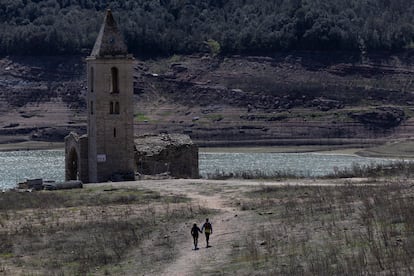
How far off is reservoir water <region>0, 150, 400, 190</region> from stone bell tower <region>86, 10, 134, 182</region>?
43.1ft

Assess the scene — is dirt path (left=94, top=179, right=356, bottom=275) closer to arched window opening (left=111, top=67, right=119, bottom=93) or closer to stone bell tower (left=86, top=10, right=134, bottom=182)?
stone bell tower (left=86, top=10, right=134, bottom=182)

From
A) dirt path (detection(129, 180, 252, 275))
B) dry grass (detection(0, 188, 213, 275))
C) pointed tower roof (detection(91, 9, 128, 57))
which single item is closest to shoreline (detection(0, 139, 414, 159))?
pointed tower roof (detection(91, 9, 128, 57))

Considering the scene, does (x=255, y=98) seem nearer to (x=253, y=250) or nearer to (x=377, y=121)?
(x=377, y=121)

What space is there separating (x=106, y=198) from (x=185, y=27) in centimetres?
11915

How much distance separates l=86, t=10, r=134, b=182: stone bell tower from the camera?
58531 mm

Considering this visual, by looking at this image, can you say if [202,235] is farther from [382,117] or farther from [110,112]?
→ [382,117]

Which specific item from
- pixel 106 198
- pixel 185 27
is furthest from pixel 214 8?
pixel 106 198

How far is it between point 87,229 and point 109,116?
18.1m

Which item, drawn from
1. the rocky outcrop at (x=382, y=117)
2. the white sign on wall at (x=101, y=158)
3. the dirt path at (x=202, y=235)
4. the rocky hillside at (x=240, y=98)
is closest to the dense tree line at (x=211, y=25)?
the rocky hillside at (x=240, y=98)

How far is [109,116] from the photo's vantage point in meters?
59.0

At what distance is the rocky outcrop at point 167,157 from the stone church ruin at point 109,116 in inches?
18.8

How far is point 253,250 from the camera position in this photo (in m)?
34.8

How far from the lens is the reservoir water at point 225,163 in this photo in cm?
8094

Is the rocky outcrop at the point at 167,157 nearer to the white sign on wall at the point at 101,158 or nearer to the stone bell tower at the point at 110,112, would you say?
the stone bell tower at the point at 110,112
